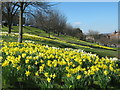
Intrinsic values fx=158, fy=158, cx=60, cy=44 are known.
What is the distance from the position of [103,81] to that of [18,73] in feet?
6.57

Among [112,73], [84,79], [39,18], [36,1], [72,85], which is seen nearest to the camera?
[72,85]

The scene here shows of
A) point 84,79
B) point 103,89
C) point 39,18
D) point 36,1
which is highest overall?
point 36,1

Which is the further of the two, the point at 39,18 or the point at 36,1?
the point at 39,18

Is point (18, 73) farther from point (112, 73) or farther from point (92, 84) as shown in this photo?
point (112, 73)

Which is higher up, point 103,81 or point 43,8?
point 43,8

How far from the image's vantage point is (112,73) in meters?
4.20

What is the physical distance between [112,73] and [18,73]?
2.44 meters

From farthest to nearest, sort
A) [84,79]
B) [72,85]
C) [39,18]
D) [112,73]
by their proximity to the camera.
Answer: [39,18] → [112,73] → [84,79] → [72,85]

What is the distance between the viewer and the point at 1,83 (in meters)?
3.52

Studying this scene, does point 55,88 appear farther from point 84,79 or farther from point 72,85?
point 84,79

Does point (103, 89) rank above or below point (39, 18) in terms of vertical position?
below

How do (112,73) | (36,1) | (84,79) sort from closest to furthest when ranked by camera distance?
(84,79)
(112,73)
(36,1)

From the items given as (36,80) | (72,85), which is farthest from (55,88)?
(36,80)

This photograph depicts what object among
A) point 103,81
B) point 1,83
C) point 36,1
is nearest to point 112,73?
point 103,81
